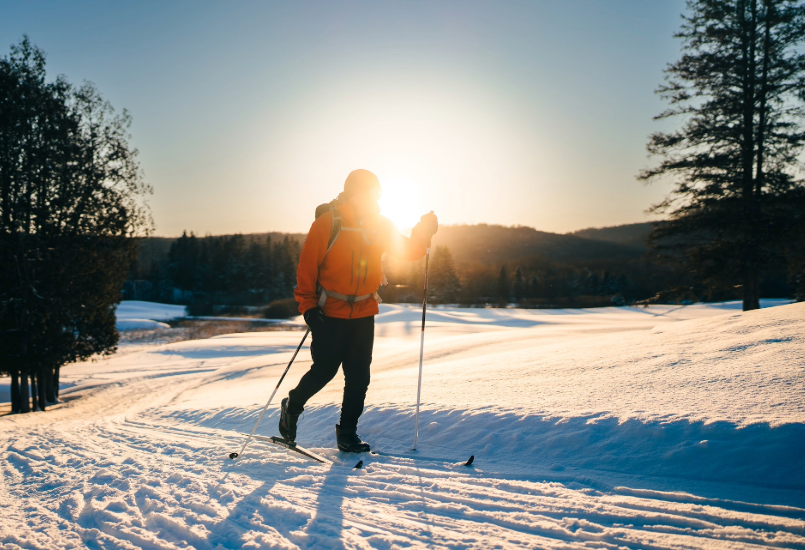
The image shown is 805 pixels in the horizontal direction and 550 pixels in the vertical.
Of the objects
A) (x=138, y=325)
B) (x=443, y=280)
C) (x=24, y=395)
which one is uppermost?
(x=443, y=280)

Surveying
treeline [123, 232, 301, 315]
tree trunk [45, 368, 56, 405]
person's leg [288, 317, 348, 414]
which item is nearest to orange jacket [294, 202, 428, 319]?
person's leg [288, 317, 348, 414]

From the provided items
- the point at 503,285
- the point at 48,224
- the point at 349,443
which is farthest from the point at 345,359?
the point at 503,285

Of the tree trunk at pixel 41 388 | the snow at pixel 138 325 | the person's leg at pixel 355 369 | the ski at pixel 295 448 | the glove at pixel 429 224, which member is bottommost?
the snow at pixel 138 325

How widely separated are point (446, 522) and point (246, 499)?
1164mm

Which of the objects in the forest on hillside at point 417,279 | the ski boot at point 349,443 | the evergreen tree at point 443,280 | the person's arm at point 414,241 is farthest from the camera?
the evergreen tree at point 443,280

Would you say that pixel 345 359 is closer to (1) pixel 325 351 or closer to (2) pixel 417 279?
(1) pixel 325 351

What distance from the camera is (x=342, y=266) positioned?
3.28m

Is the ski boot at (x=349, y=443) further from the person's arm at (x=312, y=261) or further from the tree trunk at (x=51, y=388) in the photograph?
the tree trunk at (x=51, y=388)

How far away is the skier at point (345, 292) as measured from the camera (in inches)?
128

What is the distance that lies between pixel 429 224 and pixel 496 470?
2.07m

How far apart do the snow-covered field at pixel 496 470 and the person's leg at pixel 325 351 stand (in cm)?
58

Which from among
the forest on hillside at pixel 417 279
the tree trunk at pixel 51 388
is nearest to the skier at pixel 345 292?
the tree trunk at pixel 51 388

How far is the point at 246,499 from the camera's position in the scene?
2426 millimetres

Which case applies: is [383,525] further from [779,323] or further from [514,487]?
[779,323]
